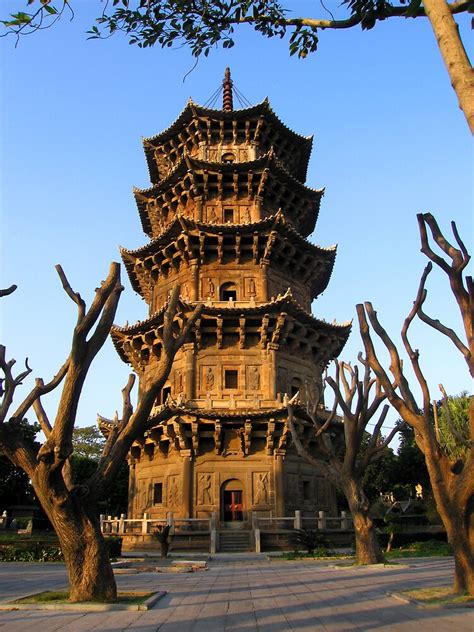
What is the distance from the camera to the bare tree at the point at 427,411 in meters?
8.99

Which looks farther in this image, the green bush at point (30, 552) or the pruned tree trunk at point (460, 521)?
the green bush at point (30, 552)

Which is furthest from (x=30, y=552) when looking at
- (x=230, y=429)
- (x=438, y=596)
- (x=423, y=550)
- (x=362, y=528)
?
(x=438, y=596)

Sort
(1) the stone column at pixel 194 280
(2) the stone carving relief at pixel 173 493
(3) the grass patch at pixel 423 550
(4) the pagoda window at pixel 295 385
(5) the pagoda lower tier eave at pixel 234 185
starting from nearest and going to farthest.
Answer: (3) the grass patch at pixel 423 550, (2) the stone carving relief at pixel 173 493, (4) the pagoda window at pixel 295 385, (1) the stone column at pixel 194 280, (5) the pagoda lower tier eave at pixel 234 185

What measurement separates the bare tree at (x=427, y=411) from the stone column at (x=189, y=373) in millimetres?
14120

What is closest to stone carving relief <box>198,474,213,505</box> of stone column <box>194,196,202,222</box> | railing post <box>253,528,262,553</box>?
railing post <box>253,528,262,553</box>

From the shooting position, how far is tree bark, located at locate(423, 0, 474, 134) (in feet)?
16.4

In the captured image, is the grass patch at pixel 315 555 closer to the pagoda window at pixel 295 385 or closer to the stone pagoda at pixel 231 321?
the stone pagoda at pixel 231 321

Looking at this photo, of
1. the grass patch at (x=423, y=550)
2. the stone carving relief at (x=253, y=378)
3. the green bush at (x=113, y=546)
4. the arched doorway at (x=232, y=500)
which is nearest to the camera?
the green bush at (x=113, y=546)

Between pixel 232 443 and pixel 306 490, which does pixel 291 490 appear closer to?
pixel 306 490

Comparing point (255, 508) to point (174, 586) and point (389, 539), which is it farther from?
point (174, 586)

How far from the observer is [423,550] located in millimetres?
21188

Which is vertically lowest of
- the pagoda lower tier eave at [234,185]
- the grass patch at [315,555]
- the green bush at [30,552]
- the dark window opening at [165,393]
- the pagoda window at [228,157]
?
the grass patch at [315,555]

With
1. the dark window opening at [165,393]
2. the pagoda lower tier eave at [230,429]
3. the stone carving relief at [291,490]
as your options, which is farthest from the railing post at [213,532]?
the dark window opening at [165,393]

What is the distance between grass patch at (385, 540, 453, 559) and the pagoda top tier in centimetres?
2081
